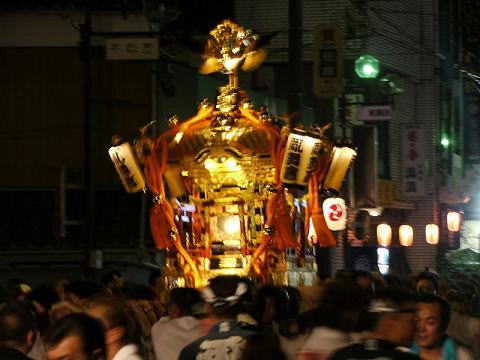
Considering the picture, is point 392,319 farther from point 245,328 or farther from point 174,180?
point 174,180

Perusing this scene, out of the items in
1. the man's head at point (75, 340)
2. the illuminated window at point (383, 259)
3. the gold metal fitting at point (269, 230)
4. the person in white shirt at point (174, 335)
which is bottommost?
the illuminated window at point (383, 259)

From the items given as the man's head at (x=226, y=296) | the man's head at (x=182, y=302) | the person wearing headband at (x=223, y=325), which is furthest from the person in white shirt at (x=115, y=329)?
the man's head at (x=182, y=302)

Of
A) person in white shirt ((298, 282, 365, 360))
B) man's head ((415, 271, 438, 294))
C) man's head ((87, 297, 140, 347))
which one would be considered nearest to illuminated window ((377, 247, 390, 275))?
man's head ((415, 271, 438, 294))

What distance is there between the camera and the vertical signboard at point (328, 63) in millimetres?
19672

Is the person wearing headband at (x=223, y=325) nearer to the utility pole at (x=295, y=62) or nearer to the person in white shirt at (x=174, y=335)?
the person in white shirt at (x=174, y=335)

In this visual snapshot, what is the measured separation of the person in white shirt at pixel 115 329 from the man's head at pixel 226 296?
569 mm

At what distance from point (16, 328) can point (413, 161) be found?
24.4 m

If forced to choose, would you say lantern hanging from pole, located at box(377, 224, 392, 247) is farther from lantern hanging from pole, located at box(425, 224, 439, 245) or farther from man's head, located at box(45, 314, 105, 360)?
man's head, located at box(45, 314, 105, 360)

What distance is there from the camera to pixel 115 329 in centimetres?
668

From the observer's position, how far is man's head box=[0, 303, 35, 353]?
21.6ft

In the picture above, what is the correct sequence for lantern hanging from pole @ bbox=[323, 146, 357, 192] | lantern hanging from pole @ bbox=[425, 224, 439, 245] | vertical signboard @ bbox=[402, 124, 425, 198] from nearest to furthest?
1. lantern hanging from pole @ bbox=[323, 146, 357, 192]
2. vertical signboard @ bbox=[402, 124, 425, 198]
3. lantern hanging from pole @ bbox=[425, 224, 439, 245]

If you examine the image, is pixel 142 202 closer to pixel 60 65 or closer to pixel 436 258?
pixel 60 65

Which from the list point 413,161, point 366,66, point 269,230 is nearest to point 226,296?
point 269,230

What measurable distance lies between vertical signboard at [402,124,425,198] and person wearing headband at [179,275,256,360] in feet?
77.4
